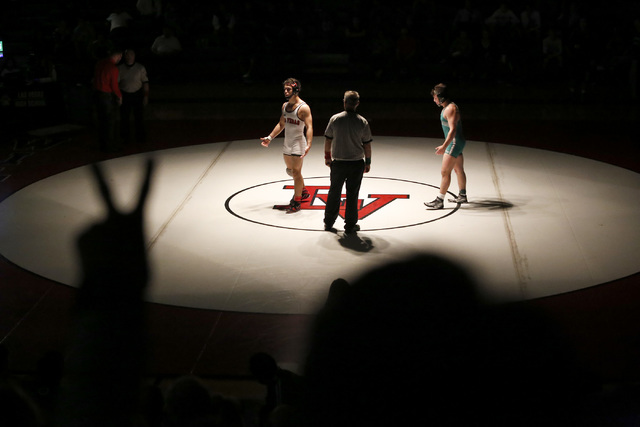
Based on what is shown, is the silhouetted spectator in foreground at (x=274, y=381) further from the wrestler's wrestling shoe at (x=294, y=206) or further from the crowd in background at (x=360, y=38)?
the crowd in background at (x=360, y=38)

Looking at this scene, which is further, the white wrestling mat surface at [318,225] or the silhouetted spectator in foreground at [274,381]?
the white wrestling mat surface at [318,225]

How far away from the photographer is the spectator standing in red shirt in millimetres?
13898

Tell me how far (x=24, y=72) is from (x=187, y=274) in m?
11.1

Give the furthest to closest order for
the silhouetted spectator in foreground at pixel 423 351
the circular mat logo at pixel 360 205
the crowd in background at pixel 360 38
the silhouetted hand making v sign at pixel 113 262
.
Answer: the crowd in background at pixel 360 38
the circular mat logo at pixel 360 205
the silhouetted hand making v sign at pixel 113 262
the silhouetted spectator in foreground at pixel 423 351

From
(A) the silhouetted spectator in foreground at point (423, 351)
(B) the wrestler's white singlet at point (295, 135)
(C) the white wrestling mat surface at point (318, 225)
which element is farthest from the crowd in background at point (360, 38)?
(A) the silhouetted spectator in foreground at point (423, 351)

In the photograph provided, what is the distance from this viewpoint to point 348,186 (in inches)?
352

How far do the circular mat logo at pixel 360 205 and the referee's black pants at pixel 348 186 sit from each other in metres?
0.35

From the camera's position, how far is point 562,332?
1.99 m

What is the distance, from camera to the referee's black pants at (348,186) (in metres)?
8.79

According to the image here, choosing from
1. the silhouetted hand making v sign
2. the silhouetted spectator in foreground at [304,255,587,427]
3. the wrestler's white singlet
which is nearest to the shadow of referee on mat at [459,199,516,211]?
the wrestler's white singlet

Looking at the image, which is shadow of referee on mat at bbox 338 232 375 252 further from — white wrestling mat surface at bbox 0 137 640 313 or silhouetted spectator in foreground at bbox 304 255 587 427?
silhouetted spectator in foreground at bbox 304 255 587 427

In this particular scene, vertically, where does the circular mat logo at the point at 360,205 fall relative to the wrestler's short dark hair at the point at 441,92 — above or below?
below

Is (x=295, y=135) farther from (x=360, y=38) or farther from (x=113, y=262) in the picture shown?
(x=360, y=38)

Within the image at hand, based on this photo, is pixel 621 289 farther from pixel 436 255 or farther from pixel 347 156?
pixel 436 255
